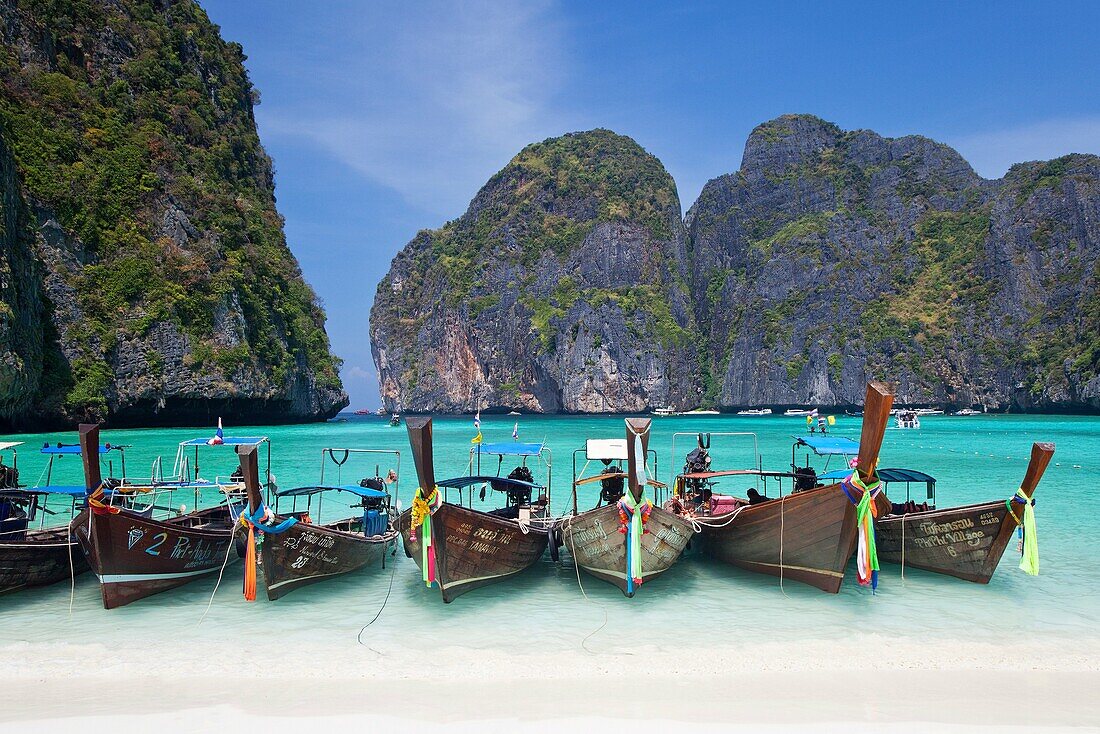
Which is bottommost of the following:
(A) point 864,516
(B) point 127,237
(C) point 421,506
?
(A) point 864,516

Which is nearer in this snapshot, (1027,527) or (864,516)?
Result: (864,516)

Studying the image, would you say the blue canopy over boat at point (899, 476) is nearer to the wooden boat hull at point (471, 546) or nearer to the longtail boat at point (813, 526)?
the longtail boat at point (813, 526)

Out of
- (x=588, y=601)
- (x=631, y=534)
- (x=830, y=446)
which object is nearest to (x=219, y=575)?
(x=588, y=601)

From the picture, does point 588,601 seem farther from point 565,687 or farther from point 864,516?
point 864,516

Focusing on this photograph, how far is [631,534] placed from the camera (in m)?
9.40

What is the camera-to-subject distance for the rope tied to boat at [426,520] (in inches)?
360

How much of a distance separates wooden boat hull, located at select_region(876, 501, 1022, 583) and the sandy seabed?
1.92 m

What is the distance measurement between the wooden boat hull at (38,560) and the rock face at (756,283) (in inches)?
3830

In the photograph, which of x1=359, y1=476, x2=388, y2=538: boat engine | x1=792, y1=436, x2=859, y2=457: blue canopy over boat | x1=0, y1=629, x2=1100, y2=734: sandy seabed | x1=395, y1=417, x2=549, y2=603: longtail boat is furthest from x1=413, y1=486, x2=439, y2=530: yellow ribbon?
x1=792, y1=436, x2=859, y2=457: blue canopy over boat

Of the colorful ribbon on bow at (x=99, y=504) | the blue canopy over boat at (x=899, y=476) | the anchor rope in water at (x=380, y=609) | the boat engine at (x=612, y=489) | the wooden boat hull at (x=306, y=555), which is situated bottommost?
the anchor rope in water at (x=380, y=609)

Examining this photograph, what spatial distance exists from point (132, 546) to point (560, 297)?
112 m

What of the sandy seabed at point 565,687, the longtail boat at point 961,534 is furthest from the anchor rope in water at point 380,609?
the longtail boat at point 961,534

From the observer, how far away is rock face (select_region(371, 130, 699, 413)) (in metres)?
115

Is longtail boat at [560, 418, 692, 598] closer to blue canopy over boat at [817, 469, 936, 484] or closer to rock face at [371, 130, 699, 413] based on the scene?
blue canopy over boat at [817, 469, 936, 484]
